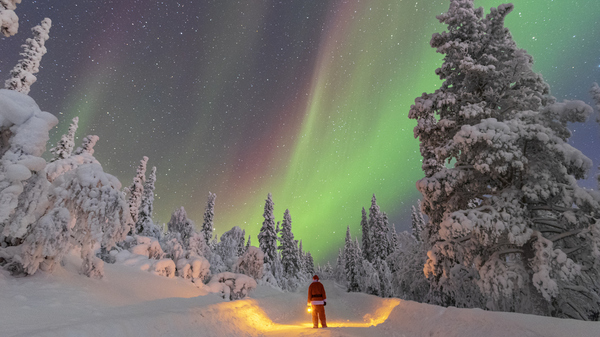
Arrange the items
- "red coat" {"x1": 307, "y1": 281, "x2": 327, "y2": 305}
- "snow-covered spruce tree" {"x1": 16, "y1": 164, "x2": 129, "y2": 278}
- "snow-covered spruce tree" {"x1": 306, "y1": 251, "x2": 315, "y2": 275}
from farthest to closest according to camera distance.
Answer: "snow-covered spruce tree" {"x1": 306, "y1": 251, "x2": 315, "y2": 275} < "red coat" {"x1": 307, "y1": 281, "x2": 327, "y2": 305} < "snow-covered spruce tree" {"x1": 16, "y1": 164, "x2": 129, "y2": 278}

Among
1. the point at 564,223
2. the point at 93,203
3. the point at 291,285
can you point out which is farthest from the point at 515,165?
the point at 291,285

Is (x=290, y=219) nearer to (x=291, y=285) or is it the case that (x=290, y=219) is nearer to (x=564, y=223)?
(x=291, y=285)

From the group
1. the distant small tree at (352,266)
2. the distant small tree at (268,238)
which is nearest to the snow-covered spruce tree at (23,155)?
the distant small tree at (268,238)

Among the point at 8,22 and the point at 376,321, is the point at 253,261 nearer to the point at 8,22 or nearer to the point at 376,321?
the point at 376,321

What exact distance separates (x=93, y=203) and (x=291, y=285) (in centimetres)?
4285

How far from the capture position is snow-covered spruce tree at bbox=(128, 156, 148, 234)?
111 feet

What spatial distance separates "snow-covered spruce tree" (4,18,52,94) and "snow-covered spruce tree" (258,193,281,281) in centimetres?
3175

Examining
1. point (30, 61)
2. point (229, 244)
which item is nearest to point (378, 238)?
point (229, 244)

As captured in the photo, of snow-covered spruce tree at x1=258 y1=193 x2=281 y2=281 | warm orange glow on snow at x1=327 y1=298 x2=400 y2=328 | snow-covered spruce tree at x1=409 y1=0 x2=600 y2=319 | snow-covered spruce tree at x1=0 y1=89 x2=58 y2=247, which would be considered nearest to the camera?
snow-covered spruce tree at x1=0 y1=89 x2=58 y2=247

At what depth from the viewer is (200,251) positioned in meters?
22.3

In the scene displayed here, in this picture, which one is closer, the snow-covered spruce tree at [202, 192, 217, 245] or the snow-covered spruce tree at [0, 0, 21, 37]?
the snow-covered spruce tree at [0, 0, 21, 37]

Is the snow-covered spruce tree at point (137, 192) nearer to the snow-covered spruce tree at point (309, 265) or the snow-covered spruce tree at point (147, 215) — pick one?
the snow-covered spruce tree at point (147, 215)

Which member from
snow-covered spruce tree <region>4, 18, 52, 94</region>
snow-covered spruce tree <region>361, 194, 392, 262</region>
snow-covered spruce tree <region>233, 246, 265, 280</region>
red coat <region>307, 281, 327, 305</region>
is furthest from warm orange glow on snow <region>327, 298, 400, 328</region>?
snow-covered spruce tree <region>361, 194, 392, 262</region>

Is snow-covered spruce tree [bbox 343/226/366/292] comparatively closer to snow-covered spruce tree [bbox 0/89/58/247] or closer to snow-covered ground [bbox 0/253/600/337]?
snow-covered ground [bbox 0/253/600/337]
